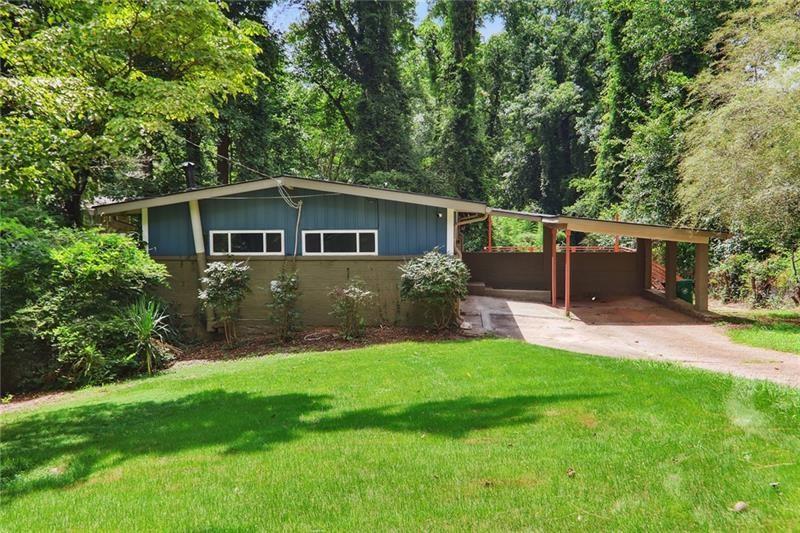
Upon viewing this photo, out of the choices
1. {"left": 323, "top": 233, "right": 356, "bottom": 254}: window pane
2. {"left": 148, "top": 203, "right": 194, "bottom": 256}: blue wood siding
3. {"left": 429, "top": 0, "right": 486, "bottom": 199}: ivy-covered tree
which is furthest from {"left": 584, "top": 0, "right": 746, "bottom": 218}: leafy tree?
{"left": 148, "top": 203, "right": 194, "bottom": 256}: blue wood siding

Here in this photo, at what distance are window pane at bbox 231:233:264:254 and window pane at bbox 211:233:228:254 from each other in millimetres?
181

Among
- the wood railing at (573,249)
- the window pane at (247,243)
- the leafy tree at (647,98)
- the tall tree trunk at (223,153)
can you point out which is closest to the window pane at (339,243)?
the window pane at (247,243)

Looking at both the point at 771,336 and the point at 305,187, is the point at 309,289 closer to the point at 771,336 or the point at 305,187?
the point at 305,187

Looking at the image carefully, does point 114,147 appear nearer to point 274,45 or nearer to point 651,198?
point 274,45

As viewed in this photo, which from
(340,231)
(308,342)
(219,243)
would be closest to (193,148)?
(219,243)

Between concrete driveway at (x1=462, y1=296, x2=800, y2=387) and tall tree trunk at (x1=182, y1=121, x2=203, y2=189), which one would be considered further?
tall tree trunk at (x1=182, y1=121, x2=203, y2=189)

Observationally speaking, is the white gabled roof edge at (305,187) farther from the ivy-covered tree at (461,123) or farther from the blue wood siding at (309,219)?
the ivy-covered tree at (461,123)

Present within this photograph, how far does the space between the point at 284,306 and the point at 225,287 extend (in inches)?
52.4

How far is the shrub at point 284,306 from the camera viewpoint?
33.2 ft

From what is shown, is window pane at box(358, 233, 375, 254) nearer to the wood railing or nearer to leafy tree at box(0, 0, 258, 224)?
leafy tree at box(0, 0, 258, 224)

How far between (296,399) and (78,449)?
2.17 meters

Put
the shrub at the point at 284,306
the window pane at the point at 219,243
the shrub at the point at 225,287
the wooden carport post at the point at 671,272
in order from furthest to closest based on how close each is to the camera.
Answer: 1. the wooden carport post at the point at 671,272
2. the window pane at the point at 219,243
3. the shrub at the point at 284,306
4. the shrub at the point at 225,287

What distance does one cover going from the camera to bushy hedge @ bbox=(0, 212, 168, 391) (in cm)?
789

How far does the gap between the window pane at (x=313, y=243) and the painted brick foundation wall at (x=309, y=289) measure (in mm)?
263
